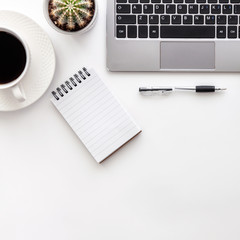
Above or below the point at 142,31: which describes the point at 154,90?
below

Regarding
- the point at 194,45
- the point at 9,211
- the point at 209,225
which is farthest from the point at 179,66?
the point at 9,211

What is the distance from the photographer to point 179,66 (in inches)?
28.6

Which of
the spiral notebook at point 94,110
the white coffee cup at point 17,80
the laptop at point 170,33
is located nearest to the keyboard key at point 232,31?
the laptop at point 170,33

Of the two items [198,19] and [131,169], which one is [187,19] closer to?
[198,19]

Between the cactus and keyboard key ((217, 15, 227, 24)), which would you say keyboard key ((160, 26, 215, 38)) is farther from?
the cactus

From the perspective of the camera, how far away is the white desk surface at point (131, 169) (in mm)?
737

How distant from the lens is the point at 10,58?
0.68 metres

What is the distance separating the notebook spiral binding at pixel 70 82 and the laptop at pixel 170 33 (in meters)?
0.05

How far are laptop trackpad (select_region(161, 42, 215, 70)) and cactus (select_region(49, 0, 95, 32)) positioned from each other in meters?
0.15

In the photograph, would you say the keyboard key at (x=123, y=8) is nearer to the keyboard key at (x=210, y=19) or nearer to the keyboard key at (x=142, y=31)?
the keyboard key at (x=142, y=31)

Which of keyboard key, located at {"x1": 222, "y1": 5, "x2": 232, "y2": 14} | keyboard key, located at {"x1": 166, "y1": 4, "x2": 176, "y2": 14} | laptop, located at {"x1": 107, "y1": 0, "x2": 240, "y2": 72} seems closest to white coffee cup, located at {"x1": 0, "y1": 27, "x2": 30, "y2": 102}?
laptop, located at {"x1": 107, "y1": 0, "x2": 240, "y2": 72}

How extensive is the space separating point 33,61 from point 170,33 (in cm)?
27

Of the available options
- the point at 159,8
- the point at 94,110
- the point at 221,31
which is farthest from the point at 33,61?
the point at 221,31

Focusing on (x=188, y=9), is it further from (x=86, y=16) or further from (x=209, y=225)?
(x=209, y=225)
